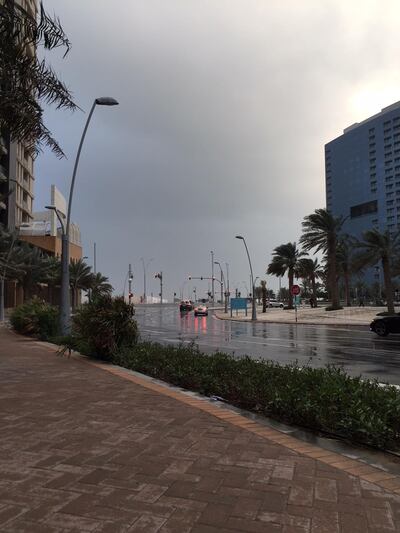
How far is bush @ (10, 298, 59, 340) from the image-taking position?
20.7 metres

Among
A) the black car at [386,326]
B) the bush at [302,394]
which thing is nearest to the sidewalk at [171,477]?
the bush at [302,394]

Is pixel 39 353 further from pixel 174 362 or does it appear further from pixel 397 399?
pixel 397 399

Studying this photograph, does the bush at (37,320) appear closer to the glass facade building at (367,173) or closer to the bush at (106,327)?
the bush at (106,327)

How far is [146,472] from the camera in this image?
4.56 m

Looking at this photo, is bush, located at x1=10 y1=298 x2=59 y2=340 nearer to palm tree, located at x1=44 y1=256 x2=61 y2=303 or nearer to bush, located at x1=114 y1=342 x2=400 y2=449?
bush, located at x1=114 y1=342 x2=400 y2=449

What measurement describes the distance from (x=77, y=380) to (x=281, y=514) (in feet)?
21.3

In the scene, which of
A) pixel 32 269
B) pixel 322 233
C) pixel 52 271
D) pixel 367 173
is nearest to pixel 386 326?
pixel 322 233

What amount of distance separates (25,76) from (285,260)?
6420 cm

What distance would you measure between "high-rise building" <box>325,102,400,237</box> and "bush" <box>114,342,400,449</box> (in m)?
139

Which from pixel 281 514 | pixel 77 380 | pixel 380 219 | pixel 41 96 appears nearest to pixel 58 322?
pixel 77 380

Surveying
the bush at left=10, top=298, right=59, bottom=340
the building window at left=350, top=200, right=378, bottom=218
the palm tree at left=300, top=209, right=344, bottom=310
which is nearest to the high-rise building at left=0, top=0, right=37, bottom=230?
the palm tree at left=300, top=209, right=344, bottom=310

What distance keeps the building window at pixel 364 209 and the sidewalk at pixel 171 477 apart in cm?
15277

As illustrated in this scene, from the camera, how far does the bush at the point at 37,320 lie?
20.7 metres

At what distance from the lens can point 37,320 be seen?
21.3 m
